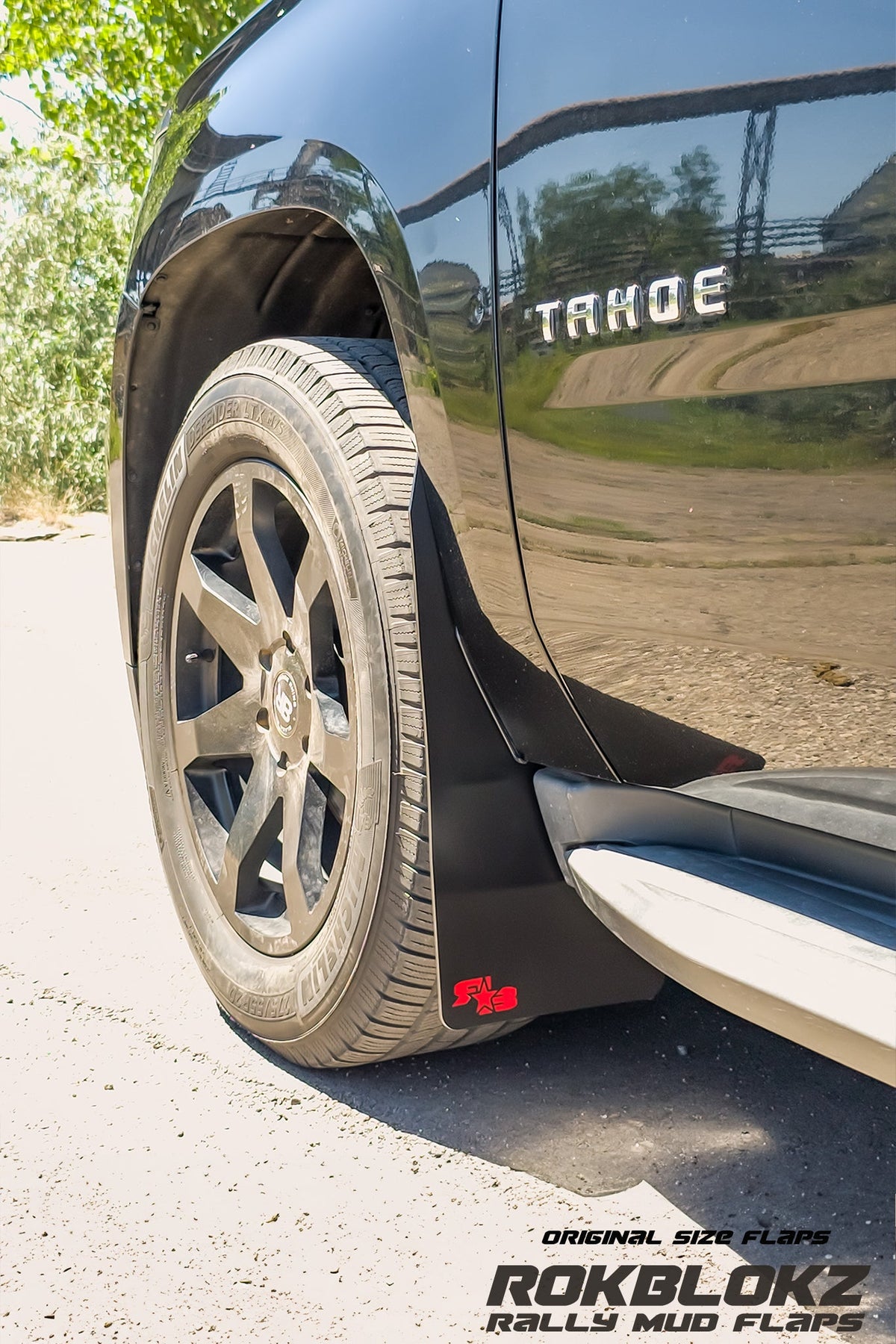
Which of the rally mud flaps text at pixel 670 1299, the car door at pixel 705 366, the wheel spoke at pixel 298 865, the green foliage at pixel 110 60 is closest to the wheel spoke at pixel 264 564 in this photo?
the wheel spoke at pixel 298 865

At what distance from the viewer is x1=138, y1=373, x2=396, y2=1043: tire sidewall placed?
66.9 inches

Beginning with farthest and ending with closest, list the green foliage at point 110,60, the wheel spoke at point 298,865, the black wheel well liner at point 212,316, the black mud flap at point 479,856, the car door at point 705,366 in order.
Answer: the green foliage at point 110,60 < the black wheel well liner at point 212,316 < the wheel spoke at point 298,865 < the black mud flap at point 479,856 < the car door at point 705,366

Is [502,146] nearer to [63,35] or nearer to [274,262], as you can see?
[274,262]

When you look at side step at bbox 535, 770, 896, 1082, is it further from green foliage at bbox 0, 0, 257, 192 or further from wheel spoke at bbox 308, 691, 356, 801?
green foliage at bbox 0, 0, 257, 192

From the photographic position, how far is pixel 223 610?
2141 millimetres

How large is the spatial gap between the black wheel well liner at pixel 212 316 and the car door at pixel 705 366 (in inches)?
32.4

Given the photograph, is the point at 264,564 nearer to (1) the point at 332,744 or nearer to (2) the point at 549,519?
(1) the point at 332,744

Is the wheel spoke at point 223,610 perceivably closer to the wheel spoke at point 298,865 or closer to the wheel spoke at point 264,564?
the wheel spoke at point 264,564

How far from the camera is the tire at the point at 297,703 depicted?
169cm

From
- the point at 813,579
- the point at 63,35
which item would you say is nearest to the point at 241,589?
the point at 813,579

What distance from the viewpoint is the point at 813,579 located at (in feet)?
3.89

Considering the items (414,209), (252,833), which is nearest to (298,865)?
(252,833)

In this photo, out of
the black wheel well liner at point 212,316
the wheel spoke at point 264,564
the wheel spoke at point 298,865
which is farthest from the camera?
the black wheel well liner at point 212,316

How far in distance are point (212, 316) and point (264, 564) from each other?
1.96ft
